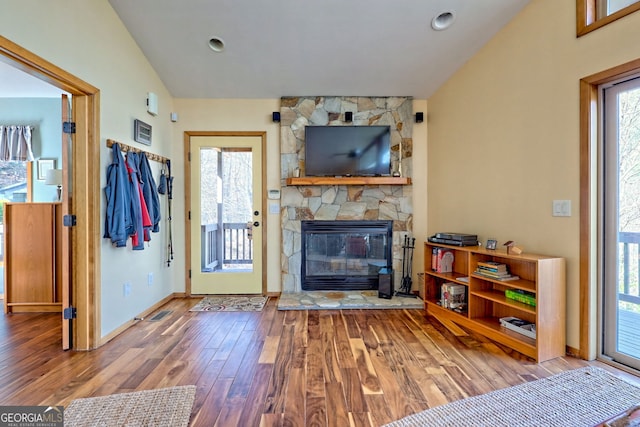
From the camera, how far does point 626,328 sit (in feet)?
7.06

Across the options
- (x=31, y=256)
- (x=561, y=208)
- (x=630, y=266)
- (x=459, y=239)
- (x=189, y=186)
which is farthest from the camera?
(x=189, y=186)

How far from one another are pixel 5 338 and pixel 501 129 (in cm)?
498

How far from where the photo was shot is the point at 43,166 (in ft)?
13.5

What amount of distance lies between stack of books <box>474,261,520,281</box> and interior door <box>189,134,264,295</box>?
8.62 ft

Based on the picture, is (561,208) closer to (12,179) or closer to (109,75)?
(109,75)

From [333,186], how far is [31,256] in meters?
3.54

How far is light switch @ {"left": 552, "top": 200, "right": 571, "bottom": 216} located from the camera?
231cm

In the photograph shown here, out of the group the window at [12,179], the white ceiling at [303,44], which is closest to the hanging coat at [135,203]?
the white ceiling at [303,44]

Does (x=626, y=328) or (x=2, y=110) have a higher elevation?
(x=2, y=110)

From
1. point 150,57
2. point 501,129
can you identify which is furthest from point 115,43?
point 501,129

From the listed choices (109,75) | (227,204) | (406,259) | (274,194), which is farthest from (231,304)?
(109,75)

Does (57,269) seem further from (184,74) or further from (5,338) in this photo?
(184,74)

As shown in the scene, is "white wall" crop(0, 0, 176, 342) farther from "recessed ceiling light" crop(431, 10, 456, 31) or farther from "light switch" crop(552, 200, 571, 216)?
"light switch" crop(552, 200, 571, 216)

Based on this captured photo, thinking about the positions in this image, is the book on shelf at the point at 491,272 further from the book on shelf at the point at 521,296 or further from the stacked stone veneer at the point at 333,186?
the stacked stone veneer at the point at 333,186
